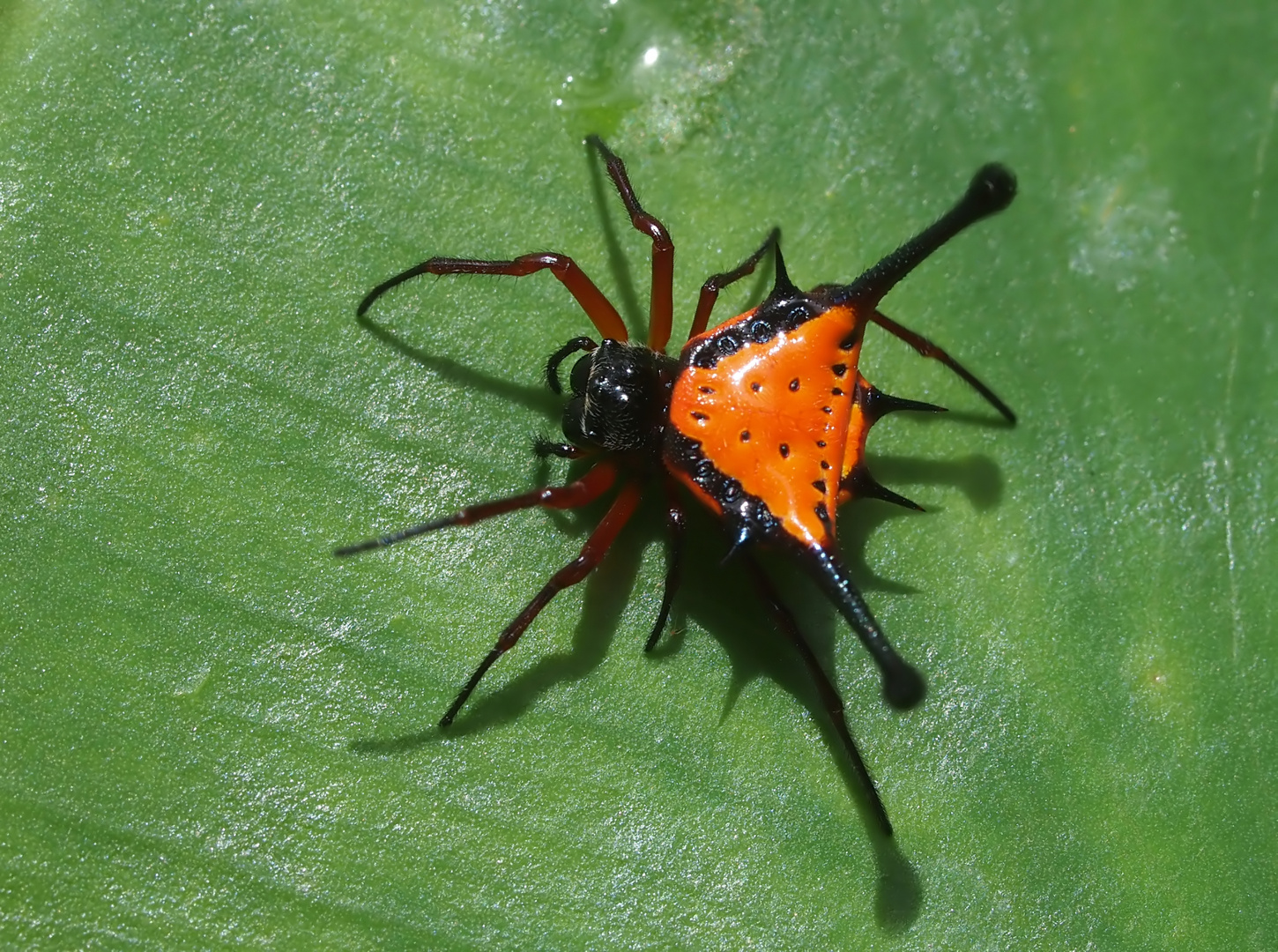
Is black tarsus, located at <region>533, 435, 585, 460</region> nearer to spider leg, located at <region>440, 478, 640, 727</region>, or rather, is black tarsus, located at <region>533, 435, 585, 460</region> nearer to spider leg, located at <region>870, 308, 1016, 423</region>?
spider leg, located at <region>440, 478, 640, 727</region>

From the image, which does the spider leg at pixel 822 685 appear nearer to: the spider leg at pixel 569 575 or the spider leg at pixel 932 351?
the spider leg at pixel 569 575

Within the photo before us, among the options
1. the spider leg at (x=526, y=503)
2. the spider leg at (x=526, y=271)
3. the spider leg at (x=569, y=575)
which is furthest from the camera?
the spider leg at (x=526, y=271)

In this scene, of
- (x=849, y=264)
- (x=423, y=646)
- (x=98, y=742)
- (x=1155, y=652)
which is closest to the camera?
(x=98, y=742)

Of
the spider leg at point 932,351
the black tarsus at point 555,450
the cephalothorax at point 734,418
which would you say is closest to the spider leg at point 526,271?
the cephalothorax at point 734,418

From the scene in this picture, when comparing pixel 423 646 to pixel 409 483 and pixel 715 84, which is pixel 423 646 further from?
pixel 715 84

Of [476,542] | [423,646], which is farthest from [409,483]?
[423,646]

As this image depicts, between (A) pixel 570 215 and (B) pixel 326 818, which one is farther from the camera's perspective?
(A) pixel 570 215
